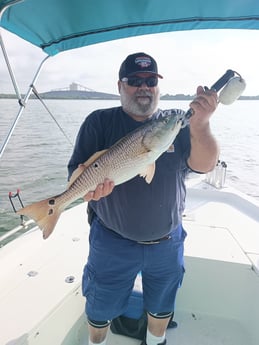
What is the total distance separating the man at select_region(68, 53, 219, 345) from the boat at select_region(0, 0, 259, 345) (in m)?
0.37

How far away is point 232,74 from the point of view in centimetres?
201

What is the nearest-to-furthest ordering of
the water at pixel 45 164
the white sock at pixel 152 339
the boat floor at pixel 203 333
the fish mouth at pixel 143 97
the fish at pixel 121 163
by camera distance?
the fish at pixel 121 163 → the fish mouth at pixel 143 97 → the white sock at pixel 152 339 → the boat floor at pixel 203 333 → the water at pixel 45 164

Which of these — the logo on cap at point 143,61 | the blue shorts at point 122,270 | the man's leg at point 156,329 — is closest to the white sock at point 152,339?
the man's leg at point 156,329

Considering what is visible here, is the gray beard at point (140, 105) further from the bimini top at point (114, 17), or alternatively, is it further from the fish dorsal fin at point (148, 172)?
the bimini top at point (114, 17)

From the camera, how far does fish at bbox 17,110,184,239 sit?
5.89 ft

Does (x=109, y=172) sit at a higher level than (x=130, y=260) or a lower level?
higher

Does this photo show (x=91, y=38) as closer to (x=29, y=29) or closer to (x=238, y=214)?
(x=29, y=29)

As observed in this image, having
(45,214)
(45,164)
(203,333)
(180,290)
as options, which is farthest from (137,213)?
(45,164)

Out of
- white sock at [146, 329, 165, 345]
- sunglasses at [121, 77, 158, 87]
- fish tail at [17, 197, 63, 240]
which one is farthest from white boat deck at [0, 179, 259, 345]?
sunglasses at [121, 77, 158, 87]

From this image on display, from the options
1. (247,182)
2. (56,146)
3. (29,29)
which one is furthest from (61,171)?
(29,29)

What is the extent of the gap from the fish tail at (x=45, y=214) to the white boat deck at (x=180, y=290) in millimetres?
661

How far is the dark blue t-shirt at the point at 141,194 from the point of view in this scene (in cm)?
208

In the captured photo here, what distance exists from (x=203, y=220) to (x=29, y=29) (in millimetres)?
2727

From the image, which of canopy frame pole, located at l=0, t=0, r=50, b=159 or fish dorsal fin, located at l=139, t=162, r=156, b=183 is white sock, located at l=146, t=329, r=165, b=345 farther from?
canopy frame pole, located at l=0, t=0, r=50, b=159
